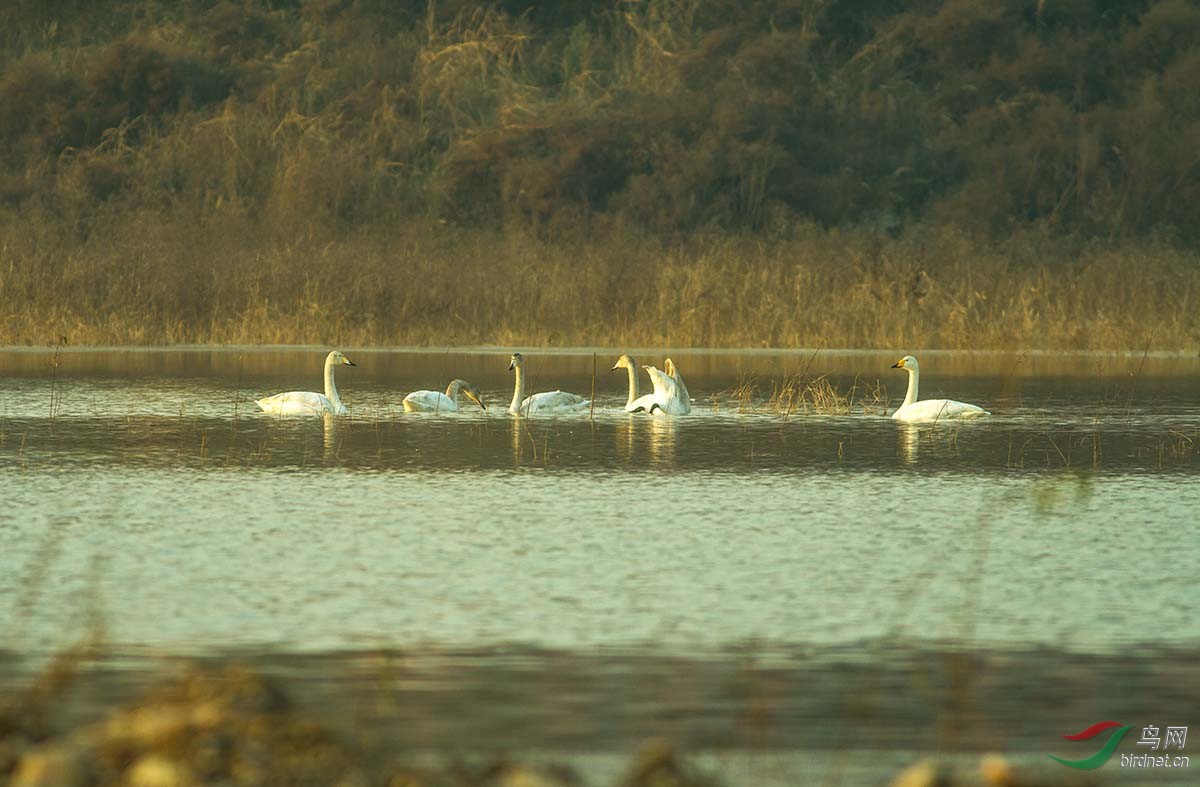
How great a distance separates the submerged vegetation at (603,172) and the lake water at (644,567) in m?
8.51

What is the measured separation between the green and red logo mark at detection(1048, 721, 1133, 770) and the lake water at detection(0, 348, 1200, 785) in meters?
0.07

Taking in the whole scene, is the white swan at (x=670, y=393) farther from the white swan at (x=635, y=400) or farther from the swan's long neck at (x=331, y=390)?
the swan's long neck at (x=331, y=390)

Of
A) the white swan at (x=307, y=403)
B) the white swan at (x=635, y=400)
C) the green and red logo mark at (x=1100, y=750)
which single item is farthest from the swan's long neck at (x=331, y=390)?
the green and red logo mark at (x=1100, y=750)

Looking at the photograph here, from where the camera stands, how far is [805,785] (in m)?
5.08

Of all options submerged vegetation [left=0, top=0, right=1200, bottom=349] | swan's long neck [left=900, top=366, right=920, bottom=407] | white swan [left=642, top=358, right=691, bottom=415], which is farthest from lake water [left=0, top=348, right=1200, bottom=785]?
submerged vegetation [left=0, top=0, right=1200, bottom=349]

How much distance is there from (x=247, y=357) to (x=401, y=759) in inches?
755

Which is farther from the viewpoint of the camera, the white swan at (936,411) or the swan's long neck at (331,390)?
the swan's long neck at (331,390)

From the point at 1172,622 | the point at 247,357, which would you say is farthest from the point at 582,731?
the point at 247,357

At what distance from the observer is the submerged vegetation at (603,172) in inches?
981

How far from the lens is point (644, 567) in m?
8.40

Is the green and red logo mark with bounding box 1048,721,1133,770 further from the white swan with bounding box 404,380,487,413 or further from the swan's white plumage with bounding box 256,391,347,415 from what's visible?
the white swan with bounding box 404,380,487,413

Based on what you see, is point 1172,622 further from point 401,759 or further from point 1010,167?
point 1010,167

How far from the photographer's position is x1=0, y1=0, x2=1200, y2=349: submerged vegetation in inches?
981

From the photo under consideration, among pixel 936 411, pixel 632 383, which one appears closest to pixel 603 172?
pixel 632 383
